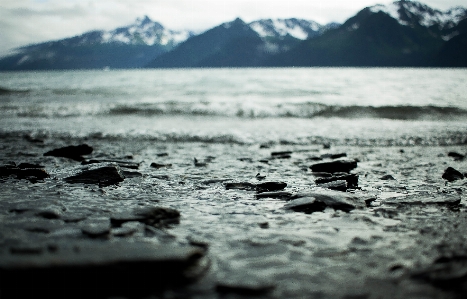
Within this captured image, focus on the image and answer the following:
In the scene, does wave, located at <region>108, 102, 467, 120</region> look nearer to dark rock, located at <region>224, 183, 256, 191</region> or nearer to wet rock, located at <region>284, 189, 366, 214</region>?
dark rock, located at <region>224, 183, 256, 191</region>

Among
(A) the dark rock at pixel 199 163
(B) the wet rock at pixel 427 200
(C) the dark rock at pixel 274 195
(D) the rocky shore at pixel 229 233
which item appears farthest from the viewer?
(A) the dark rock at pixel 199 163

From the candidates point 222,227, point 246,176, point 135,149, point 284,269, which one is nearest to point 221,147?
point 135,149

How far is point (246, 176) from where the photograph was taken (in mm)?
5918

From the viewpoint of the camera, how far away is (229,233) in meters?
3.08

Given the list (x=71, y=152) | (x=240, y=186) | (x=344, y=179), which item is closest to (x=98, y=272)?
(x=240, y=186)

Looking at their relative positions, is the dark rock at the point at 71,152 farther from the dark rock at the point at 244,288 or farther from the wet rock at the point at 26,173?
the dark rock at the point at 244,288

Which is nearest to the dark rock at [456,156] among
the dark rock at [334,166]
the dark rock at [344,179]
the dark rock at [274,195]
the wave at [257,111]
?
the dark rock at [334,166]

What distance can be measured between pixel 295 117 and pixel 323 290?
15988 mm

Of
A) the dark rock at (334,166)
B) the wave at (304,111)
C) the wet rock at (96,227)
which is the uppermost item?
the wave at (304,111)

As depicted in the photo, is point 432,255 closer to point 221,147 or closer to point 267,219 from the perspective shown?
point 267,219

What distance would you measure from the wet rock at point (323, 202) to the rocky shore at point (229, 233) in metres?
0.01

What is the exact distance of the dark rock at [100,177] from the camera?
16.8ft

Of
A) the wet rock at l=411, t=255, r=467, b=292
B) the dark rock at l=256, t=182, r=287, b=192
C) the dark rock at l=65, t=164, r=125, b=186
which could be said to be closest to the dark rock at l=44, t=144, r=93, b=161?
the dark rock at l=65, t=164, r=125, b=186

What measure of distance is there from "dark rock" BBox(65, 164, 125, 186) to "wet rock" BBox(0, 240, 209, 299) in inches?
120
